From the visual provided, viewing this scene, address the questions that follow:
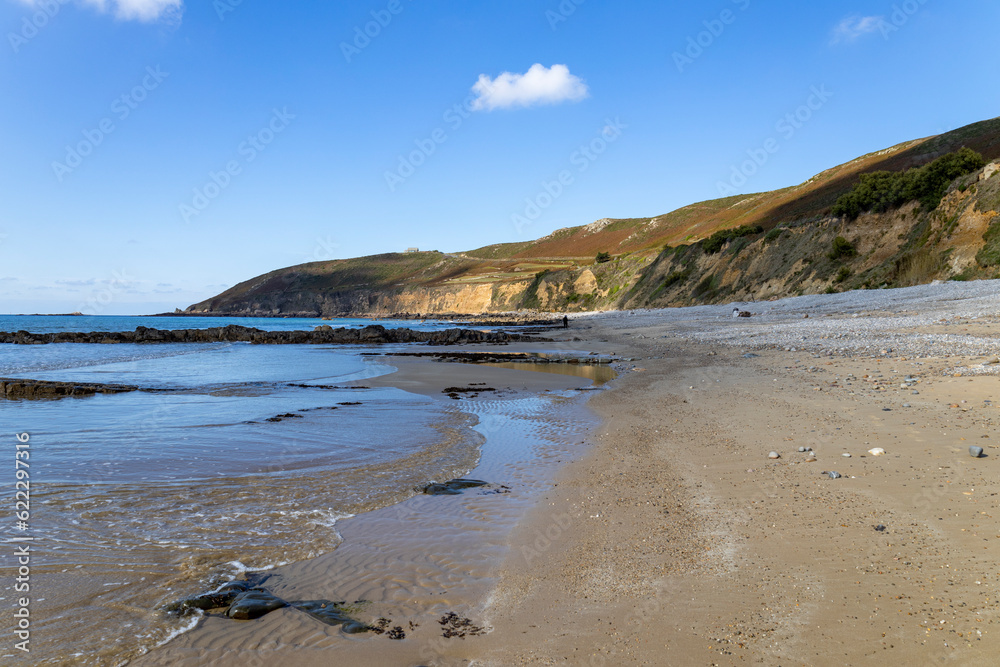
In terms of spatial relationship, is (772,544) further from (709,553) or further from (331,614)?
(331,614)

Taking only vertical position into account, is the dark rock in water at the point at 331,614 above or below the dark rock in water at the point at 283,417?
below

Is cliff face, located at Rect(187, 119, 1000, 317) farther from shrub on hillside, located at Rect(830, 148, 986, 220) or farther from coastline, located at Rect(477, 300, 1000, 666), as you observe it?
coastline, located at Rect(477, 300, 1000, 666)

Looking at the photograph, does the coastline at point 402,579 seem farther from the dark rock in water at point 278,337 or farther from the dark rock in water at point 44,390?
the dark rock in water at point 278,337

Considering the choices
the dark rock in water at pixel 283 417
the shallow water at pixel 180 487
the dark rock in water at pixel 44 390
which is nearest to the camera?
the shallow water at pixel 180 487

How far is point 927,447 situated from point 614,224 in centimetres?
15628

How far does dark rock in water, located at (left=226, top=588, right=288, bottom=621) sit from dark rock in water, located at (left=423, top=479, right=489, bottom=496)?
2369mm

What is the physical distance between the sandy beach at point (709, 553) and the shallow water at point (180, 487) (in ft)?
1.76

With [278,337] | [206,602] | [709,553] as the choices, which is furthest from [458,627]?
[278,337]

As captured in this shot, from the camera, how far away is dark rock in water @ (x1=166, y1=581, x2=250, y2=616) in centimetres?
338

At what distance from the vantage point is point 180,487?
5895mm

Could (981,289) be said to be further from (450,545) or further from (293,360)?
(293,360)

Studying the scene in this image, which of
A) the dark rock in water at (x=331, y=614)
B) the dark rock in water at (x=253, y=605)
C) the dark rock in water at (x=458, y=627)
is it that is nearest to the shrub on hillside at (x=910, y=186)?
the dark rock in water at (x=458, y=627)

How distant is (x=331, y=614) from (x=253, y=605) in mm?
491

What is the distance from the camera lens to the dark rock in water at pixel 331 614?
10.4 ft
